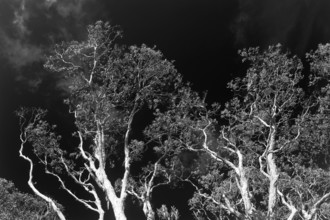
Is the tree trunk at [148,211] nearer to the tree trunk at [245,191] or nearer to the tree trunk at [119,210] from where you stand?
the tree trunk at [119,210]

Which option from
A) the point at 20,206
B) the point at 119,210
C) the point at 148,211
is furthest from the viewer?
the point at 20,206

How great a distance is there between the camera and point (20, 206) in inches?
1339

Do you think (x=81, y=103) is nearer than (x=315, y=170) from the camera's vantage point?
Yes

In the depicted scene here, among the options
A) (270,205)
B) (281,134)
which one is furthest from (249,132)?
(270,205)

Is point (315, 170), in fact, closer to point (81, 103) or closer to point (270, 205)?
point (270, 205)

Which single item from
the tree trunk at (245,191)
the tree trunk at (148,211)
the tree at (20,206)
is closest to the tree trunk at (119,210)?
the tree trunk at (148,211)

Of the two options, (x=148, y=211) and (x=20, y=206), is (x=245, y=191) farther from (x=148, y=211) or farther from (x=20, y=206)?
(x=20, y=206)

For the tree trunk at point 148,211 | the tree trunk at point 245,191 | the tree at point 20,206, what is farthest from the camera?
the tree at point 20,206

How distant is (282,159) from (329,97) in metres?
5.69

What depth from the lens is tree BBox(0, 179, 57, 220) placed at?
31.7 m

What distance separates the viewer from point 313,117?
23.1m

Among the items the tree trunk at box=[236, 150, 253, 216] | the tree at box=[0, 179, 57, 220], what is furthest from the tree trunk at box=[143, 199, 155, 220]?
the tree at box=[0, 179, 57, 220]

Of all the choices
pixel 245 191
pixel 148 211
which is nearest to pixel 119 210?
pixel 148 211

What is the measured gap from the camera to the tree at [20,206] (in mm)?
31656
